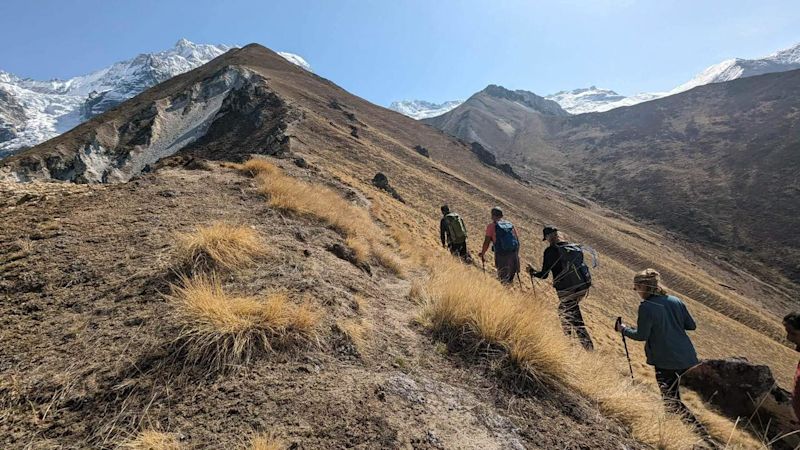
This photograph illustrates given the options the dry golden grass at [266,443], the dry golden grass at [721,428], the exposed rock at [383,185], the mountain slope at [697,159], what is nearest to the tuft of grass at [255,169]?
the dry golden grass at [266,443]

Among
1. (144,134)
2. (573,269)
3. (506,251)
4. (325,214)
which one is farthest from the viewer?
(144,134)

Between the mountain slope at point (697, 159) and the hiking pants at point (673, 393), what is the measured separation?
6051 cm

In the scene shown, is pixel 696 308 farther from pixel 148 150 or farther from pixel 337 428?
pixel 148 150

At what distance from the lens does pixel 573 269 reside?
671cm

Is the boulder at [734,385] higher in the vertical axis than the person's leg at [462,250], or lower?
lower

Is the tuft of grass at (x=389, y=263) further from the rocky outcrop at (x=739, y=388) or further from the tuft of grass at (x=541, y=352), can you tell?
the rocky outcrop at (x=739, y=388)

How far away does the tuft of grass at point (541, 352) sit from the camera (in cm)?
355

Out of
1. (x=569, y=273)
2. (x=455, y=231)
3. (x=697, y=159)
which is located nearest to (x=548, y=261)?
(x=569, y=273)

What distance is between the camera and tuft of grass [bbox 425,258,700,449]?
355cm

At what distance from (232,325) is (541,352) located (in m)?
2.67

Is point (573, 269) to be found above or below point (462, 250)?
above

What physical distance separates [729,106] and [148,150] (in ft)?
416

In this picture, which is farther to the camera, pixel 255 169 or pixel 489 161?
pixel 489 161

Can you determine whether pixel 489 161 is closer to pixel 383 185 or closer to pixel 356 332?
pixel 383 185
